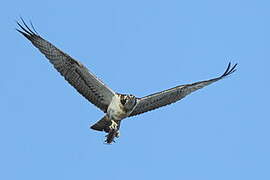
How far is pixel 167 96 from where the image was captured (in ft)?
83.0

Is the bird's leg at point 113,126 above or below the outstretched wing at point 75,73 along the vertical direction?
below

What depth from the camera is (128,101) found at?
79.4 feet

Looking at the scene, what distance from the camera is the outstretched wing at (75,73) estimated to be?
2398 cm

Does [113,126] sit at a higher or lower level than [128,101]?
lower

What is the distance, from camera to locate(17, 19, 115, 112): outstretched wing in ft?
78.7

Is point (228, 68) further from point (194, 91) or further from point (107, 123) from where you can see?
point (107, 123)

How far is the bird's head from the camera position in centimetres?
2419

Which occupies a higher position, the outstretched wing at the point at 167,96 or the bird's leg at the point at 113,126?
the outstretched wing at the point at 167,96

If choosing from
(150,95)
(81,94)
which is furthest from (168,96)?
(81,94)

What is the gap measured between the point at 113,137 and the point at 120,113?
602 millimetres

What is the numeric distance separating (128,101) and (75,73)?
1369 mm

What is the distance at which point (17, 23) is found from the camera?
A: 2397 centimetres

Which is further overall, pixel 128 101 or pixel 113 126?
pixel 113 126

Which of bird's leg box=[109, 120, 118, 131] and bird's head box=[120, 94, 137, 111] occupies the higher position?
bird's head box=[120, 94, 137, 111]
